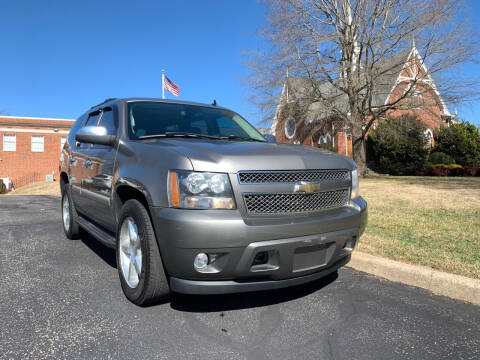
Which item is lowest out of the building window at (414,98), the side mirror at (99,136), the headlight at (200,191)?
the headlight at (200,191)

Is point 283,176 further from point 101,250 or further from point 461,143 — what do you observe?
point 461,143

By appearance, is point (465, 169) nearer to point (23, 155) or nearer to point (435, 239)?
point (435, 239)

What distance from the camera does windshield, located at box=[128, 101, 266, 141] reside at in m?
3.63

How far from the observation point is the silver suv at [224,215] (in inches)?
96.0

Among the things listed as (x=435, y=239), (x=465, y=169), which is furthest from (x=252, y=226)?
(x=465, y=169)

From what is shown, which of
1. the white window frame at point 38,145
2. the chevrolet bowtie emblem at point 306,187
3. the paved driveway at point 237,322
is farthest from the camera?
the white window frame at point 38,145

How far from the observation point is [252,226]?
2439mm

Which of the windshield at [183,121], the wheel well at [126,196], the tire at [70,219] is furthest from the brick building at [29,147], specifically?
the wheel well at [126,196]

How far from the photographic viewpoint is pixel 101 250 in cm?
484

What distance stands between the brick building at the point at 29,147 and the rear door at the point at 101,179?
38266 millimetres

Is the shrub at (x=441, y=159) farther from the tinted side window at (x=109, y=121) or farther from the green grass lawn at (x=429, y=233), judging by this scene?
the tinted side window at (x=109, y=121)

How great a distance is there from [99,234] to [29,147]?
3957cm

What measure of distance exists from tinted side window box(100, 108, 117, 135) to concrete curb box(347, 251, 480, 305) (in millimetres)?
3061

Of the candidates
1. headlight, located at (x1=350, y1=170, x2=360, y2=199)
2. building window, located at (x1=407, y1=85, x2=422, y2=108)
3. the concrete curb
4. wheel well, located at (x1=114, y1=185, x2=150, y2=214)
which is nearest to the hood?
headlight, located at (x1=350, y1=170, x2=360, y2=199)
